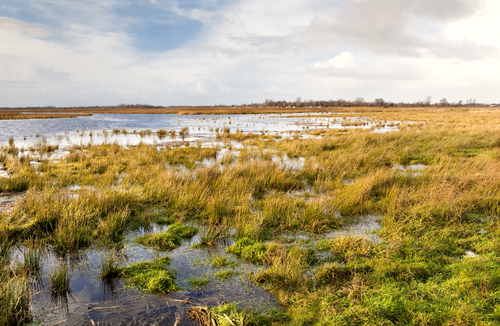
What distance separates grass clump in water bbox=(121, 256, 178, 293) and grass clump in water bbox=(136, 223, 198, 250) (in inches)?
29.1

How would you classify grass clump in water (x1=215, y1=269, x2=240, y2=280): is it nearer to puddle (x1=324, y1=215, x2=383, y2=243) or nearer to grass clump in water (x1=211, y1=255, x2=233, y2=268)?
grass clump in water (x1=211, y1=255, x2=233, y2=268)

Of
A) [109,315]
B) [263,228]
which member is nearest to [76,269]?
[109,315]

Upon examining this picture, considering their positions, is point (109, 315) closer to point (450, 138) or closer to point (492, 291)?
point (492, 291)

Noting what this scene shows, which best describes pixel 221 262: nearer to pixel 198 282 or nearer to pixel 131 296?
pixel 198 282

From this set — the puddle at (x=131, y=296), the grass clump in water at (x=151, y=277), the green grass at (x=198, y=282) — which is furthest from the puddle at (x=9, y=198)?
the green grass at (x=198, y=282)

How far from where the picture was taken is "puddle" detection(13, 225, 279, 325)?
3629mm

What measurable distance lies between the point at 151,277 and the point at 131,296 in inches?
16.4

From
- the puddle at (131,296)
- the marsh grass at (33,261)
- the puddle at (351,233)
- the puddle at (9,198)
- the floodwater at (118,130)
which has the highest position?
the floodwater at (118,130)

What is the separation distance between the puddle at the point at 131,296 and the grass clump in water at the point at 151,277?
0.12 metres

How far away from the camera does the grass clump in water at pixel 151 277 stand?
166 inches

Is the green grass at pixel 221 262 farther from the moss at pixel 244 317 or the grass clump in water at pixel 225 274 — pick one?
the moss at pixel 244 317

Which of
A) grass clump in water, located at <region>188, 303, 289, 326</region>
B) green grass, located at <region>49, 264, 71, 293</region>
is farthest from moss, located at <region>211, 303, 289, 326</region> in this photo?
green grass, located at <region>49, 264, 71, 293</region>

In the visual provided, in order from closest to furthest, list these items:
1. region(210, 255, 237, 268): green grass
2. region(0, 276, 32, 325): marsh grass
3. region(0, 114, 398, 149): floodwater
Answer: region(0, 276, 32, 325): marsh grass → region(210, 255, 237, 268): green grass → region(0, 114, 398, 149): floodwater

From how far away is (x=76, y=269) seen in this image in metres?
4.76
